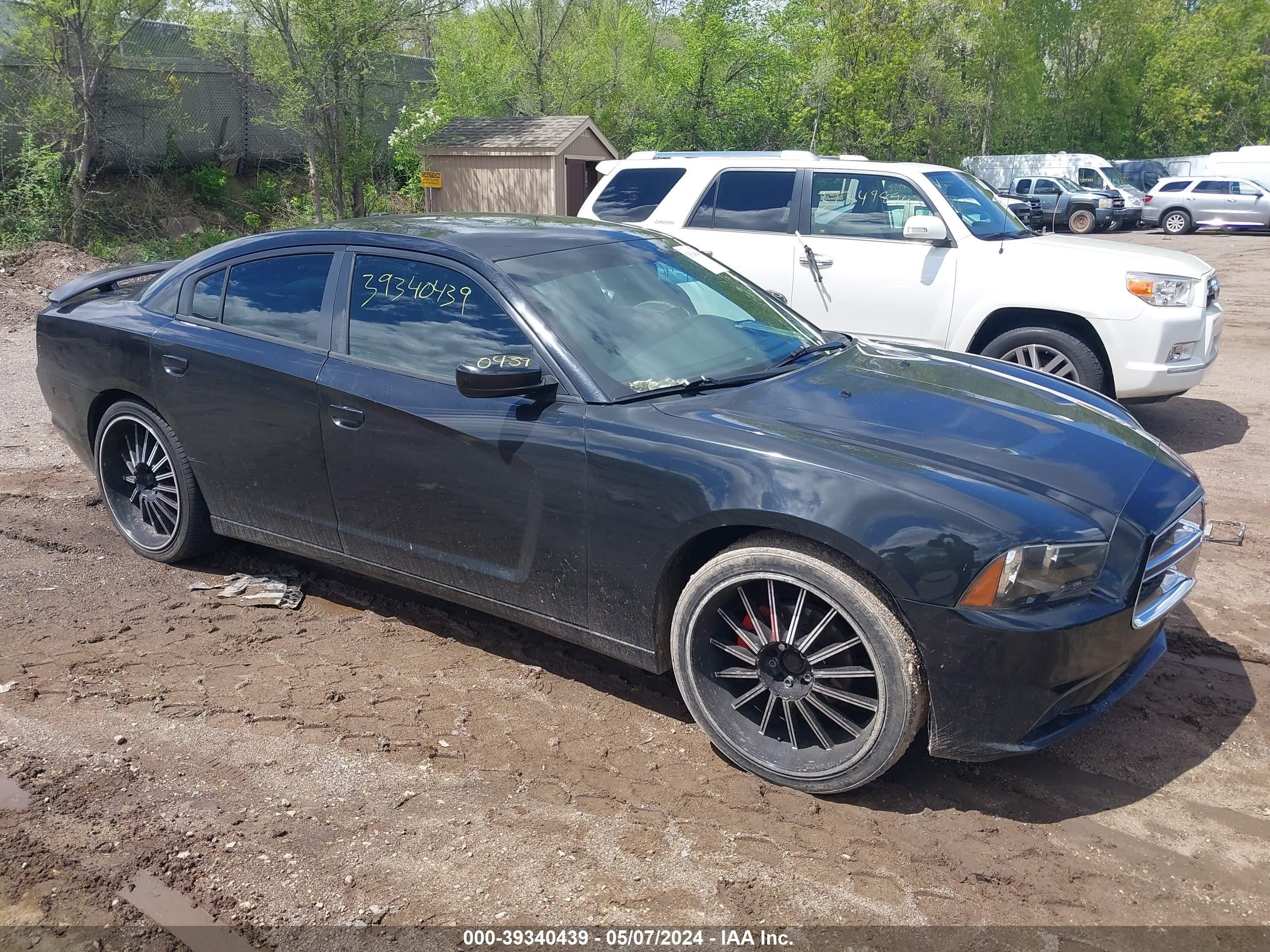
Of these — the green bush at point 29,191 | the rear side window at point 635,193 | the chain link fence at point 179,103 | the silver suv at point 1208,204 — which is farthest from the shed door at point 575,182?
the silver suv at point 1208,204

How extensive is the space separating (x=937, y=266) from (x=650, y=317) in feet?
13.9

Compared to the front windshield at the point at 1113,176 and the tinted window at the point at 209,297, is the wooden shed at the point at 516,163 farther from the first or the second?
the front windshield at the point at 1113,176

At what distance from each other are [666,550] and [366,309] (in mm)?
1687

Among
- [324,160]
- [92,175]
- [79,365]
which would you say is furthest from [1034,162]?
[79,365]

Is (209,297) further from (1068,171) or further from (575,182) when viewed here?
(1068,171)

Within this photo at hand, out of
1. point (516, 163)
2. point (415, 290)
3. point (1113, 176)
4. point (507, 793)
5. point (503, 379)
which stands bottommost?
point (507, 793)

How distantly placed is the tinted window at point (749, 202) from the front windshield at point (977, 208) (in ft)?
3.64

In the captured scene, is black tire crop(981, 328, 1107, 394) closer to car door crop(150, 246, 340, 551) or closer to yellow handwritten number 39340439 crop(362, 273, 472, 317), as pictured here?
yellow handwritten number 39340439 crop(362, 273, 472, 317)

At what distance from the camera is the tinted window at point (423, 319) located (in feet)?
12.7

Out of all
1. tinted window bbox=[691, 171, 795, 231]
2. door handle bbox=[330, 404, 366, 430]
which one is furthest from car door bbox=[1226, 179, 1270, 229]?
door handle bbox=[330, 404, 366, 430]

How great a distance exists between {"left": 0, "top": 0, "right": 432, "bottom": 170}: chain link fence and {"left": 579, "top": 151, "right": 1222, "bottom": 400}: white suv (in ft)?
36.6

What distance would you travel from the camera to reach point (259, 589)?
4.88m

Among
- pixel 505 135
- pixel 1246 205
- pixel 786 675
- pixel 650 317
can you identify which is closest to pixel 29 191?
pixel 505 135

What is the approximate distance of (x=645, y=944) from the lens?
2.64 m
